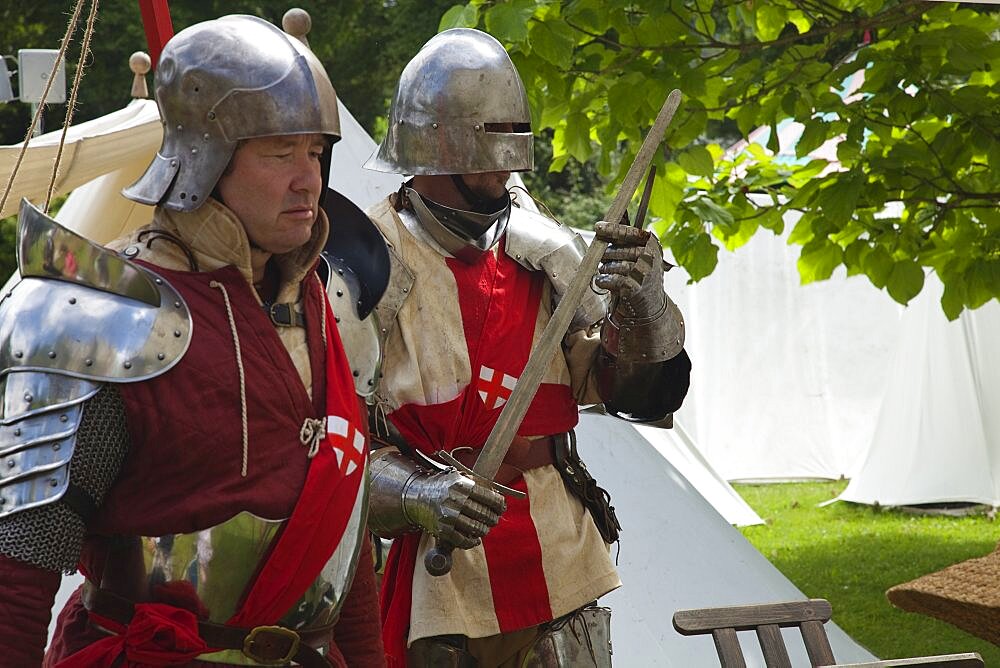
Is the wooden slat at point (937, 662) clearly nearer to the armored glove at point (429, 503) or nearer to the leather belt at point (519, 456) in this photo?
the leather belt at point (519, 456)

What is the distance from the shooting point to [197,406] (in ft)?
6.45

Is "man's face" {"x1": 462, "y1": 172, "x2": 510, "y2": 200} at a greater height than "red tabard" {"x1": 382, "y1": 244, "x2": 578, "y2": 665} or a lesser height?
greater

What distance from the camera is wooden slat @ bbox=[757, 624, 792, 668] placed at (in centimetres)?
341

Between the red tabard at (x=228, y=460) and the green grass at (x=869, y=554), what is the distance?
451cm

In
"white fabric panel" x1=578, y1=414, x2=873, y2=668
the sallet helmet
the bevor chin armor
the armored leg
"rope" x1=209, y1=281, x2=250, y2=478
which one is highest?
the bevor chin armor

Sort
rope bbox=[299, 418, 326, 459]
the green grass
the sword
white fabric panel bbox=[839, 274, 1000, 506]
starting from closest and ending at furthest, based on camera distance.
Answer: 1. rope bbox=[299, 418, 326, 459]
2. the sword
3. the green grass
4. white fabric panel bbox=[839, 274, 1000, 506]

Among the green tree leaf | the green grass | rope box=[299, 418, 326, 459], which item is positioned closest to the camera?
rope box=[299, 418, 326, 459]

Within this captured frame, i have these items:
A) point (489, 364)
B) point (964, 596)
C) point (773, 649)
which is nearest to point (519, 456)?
point (489, 364)

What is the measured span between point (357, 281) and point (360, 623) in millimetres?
698

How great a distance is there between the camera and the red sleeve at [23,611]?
182 centimetres

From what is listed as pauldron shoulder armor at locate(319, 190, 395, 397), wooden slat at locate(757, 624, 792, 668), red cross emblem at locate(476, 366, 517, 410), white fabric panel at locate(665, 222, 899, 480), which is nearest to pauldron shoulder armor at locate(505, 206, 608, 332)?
red cross emblem at locate(476, 366, 517, 410)

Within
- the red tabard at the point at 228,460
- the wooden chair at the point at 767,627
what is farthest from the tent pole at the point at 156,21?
the wooden chair at the point at 767,627

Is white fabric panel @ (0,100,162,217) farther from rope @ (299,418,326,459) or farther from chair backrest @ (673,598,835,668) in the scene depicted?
rope @ (299,418,326,459)

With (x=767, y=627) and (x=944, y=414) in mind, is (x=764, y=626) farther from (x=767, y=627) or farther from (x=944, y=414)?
(x=944, y=414)
